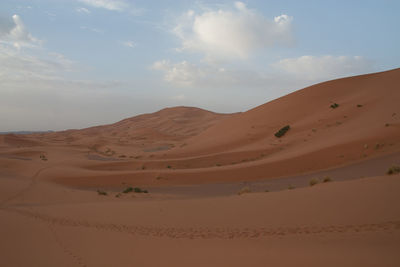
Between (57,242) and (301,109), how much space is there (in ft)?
97.9

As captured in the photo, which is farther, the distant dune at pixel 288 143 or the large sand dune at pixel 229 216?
the distant dune at pixel 288 143

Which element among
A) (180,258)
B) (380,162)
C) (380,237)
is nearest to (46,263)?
(180,258)

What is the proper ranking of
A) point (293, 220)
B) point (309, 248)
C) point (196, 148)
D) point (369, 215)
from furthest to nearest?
point (196, 148)
point (293, 220)
point (369, 215)
point (309, 248)

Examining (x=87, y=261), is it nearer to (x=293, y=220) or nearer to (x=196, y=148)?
(x=293, y=220)

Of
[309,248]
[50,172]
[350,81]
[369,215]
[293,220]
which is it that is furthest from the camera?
[350,81]

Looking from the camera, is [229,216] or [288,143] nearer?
[229,216]

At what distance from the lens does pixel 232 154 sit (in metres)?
24.3

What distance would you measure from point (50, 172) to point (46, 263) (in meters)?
16.8

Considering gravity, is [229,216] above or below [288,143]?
below

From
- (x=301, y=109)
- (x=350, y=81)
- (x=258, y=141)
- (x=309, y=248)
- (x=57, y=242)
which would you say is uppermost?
(x=350, y=81)

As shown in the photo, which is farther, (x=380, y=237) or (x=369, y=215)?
(x=369, y=215)

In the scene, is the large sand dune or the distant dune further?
the distant dune

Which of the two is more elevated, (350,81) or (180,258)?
(350,81)

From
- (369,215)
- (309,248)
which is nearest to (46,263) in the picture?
(309,248)
